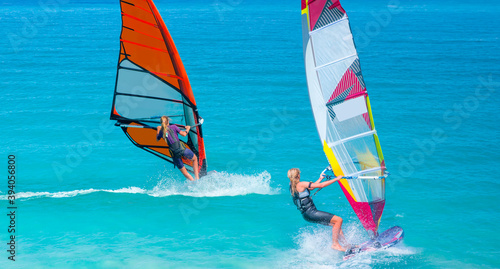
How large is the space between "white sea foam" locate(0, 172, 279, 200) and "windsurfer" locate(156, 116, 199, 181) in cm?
37

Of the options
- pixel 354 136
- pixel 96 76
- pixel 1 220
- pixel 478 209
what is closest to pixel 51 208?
pixel 1 220

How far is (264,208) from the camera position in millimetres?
11625

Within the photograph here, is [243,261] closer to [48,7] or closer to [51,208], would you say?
[51,208]

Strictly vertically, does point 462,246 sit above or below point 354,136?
below

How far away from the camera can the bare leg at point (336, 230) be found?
8844 millimetres

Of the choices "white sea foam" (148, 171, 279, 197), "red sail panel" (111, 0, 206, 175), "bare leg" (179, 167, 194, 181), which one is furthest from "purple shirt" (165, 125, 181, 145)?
"white sea foam" (148, 171, 279, 197)

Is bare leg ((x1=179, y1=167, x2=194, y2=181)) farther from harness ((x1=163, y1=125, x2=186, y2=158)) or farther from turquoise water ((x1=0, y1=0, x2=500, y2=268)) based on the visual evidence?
harness ((x1=163, y1=125, x2=186, y2=158))

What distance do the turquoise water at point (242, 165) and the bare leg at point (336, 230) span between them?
19cm

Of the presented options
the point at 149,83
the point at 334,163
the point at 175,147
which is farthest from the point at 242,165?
the point at 334,163

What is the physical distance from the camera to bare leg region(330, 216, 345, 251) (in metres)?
8.84

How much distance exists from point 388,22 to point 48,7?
37659 millimetres

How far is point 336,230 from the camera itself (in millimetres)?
8945

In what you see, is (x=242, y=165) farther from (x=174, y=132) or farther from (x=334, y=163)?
(x=334, y=163)

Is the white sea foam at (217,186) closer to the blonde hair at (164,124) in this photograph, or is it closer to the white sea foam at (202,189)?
the white sea foam at (202,189)
